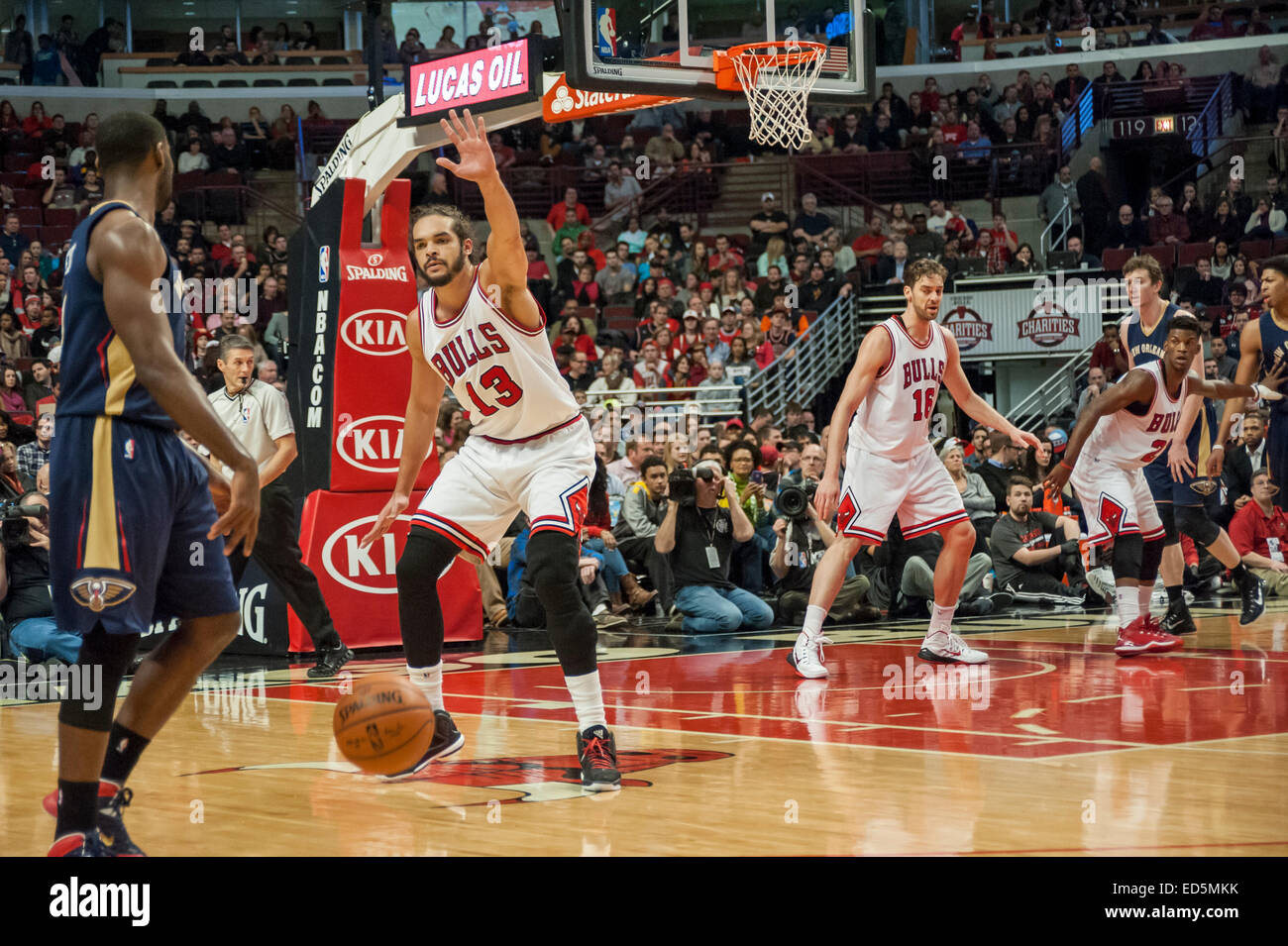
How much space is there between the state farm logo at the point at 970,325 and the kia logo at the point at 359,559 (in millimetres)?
11897

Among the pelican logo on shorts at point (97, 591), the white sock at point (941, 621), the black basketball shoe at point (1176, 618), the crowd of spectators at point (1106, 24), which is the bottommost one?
the black basketball shoe at point (1176, 618)

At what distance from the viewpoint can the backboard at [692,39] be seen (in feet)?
32.8

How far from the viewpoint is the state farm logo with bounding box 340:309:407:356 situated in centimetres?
1003

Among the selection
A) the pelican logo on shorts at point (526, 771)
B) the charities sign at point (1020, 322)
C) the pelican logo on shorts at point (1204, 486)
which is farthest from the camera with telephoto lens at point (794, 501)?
the charities sign at point (1020, 322)

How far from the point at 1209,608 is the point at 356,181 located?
777cm

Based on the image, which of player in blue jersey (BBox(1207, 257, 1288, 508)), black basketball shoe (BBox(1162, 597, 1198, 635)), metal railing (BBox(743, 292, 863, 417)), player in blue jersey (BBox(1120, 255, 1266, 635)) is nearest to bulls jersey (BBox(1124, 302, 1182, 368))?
player in blue jersey (BBox(1120, 255, 1266, 635))

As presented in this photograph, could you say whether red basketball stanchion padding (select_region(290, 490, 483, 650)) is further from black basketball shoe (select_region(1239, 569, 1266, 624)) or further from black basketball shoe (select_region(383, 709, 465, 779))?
black basketball shoe (select_region(1239, 569, 1266, 624))

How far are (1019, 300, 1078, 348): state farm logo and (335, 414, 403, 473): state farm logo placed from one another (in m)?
12.1

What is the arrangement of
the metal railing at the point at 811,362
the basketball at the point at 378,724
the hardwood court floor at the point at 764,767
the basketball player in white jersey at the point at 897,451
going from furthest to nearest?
the metal railing at the point at 811,362
the basketball player in white jersey at the point at 897,451
the basketball at the point at 378,724
the hardwood court floor at the point at 764,767

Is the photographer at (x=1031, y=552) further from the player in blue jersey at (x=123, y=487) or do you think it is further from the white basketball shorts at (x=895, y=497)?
the player in blue jersey at (x=123, y=487)

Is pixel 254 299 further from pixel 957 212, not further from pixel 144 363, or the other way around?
pixel 144 363

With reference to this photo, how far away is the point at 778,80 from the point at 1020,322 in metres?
10.2

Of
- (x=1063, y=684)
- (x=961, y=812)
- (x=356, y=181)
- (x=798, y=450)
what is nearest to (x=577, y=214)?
(x=798, y=450)
